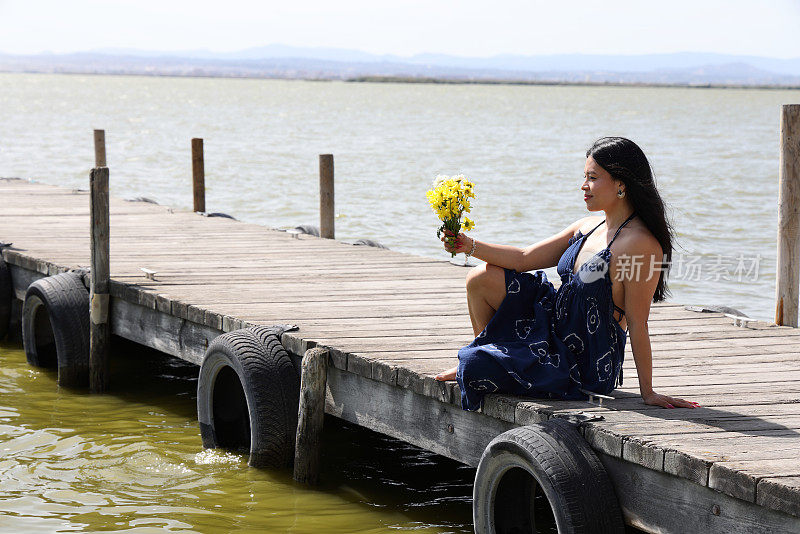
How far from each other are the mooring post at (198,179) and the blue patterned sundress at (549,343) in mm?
9878

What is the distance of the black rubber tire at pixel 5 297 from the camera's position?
10.6 m

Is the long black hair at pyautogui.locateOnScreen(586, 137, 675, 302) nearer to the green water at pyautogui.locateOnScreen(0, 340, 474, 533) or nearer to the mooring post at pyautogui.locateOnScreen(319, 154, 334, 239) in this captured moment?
the green water at pyautogui.locateOnScreen(0, 340, 474, 533)

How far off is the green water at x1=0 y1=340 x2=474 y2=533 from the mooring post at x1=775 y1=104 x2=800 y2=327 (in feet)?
8.26

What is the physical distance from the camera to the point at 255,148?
4388 cm

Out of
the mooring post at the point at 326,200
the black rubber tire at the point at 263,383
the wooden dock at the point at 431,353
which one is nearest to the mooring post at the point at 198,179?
the mooring post at the point at 326,200

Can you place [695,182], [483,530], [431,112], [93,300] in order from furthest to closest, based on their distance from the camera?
[431,112] < [695,182] < [93,300] < [483,530]

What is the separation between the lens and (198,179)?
51.1ft

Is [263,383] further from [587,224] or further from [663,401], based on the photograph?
[663,401]

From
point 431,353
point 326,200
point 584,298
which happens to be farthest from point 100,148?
point 584,298

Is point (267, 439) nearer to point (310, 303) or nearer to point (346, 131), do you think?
point (310, 303)

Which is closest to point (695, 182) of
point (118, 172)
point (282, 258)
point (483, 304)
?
point (118, 172)

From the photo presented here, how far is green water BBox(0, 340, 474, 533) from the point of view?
21.4 ft

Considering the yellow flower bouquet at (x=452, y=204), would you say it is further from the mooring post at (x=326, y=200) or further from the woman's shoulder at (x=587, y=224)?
the mooring post at (x=326, y=200)

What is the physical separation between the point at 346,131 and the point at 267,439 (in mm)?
50709
